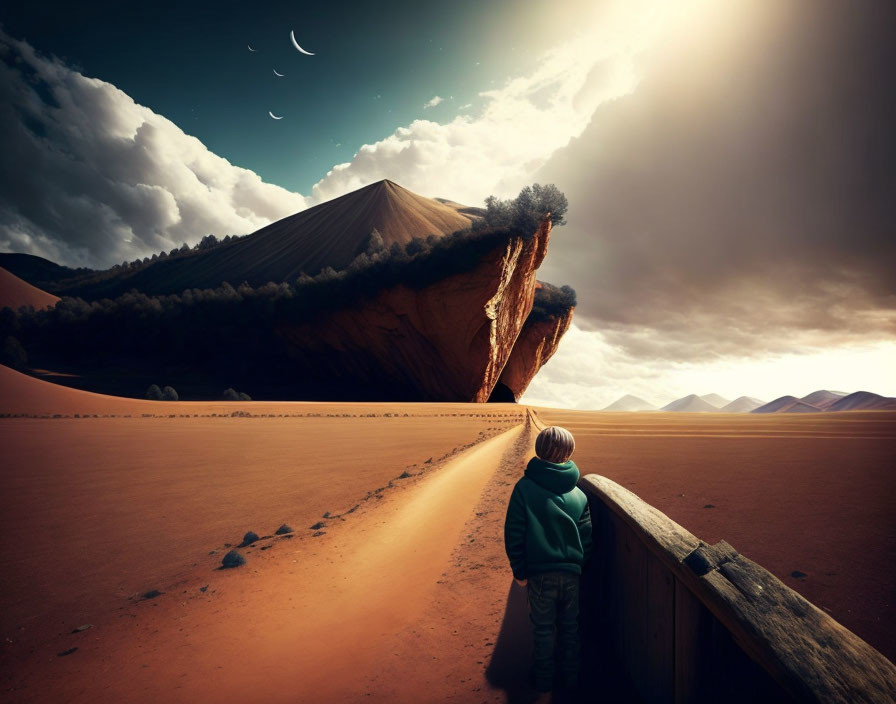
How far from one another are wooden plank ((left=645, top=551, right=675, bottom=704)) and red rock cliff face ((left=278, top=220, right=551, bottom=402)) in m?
34.9

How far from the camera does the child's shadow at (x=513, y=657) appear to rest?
259 centimetres

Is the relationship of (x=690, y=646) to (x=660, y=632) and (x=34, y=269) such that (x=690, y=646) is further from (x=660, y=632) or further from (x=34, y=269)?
(x=34, y=269)

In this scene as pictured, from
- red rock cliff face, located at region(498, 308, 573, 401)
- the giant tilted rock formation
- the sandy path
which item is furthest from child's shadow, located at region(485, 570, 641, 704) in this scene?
red rock cliff face, located at region(498, 308, 573, 401)

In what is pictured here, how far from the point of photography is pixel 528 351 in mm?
53781

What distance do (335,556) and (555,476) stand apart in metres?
3.49

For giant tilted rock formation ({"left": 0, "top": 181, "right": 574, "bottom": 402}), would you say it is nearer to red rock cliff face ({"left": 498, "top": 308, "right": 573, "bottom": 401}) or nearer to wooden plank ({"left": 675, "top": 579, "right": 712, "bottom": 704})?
red rock cliff face ({"left": 498, "top": 308, "right": 573, "bottom": 401})

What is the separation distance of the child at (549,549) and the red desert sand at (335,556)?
354mm

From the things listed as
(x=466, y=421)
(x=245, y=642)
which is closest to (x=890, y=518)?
(x=245, y=642)

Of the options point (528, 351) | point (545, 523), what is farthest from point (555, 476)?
point (528, 351)

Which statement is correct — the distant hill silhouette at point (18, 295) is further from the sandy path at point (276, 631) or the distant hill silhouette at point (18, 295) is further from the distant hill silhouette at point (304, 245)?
the sandy path at point (276, 631)

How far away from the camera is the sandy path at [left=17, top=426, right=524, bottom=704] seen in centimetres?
279

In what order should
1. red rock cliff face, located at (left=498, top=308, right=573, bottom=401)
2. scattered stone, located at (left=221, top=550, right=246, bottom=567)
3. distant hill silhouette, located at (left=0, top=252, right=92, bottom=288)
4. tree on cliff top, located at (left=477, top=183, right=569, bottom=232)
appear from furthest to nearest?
distant hill silhouette, located at (left=0, top=252, right=92, bottom=288), red rock cliff face, located at (left=498, top=308, right=573, bottom=401), tree on cliff top, located at (left=477, top=183, right=569, bottom=232), scattered stone, located at (left=221, top=550, right=246, bottom=567)

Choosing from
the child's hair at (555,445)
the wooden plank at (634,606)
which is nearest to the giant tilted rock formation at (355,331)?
the child's hair at (555,445)

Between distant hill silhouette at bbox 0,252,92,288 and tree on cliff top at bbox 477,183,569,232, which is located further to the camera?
distant hill silhouette at bbox 0,252,92,288
